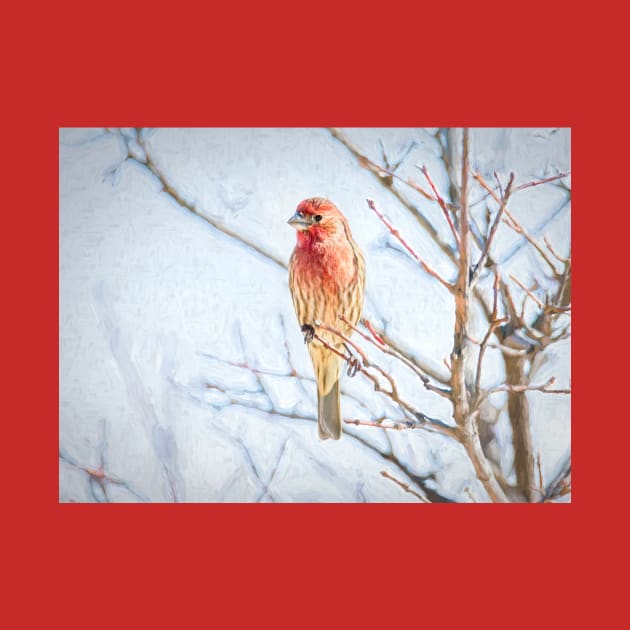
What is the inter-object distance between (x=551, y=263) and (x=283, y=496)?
153cm

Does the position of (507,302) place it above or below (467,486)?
above

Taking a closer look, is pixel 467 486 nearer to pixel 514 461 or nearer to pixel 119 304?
pixel 514 461

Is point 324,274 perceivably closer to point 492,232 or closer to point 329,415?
point 329,415

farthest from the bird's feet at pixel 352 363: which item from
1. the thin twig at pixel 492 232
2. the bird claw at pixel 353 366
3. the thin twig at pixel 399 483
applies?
the thin twig at pixel 492 232

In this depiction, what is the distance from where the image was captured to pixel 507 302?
18.1 feet

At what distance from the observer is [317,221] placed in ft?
18.0

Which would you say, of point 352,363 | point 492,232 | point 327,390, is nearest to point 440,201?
point 492,232

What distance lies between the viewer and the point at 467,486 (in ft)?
18.2

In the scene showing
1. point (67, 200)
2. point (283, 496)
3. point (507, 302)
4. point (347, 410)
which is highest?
point (67, 200)

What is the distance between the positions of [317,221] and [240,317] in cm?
53

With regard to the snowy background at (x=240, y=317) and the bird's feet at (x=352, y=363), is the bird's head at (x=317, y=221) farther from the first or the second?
the bird's feet at (x=352, y=363)

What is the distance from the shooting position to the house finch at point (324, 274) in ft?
18.0

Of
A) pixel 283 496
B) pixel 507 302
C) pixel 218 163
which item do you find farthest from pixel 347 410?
pixel 218 163

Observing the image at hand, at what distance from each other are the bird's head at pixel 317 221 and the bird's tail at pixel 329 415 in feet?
2.08
